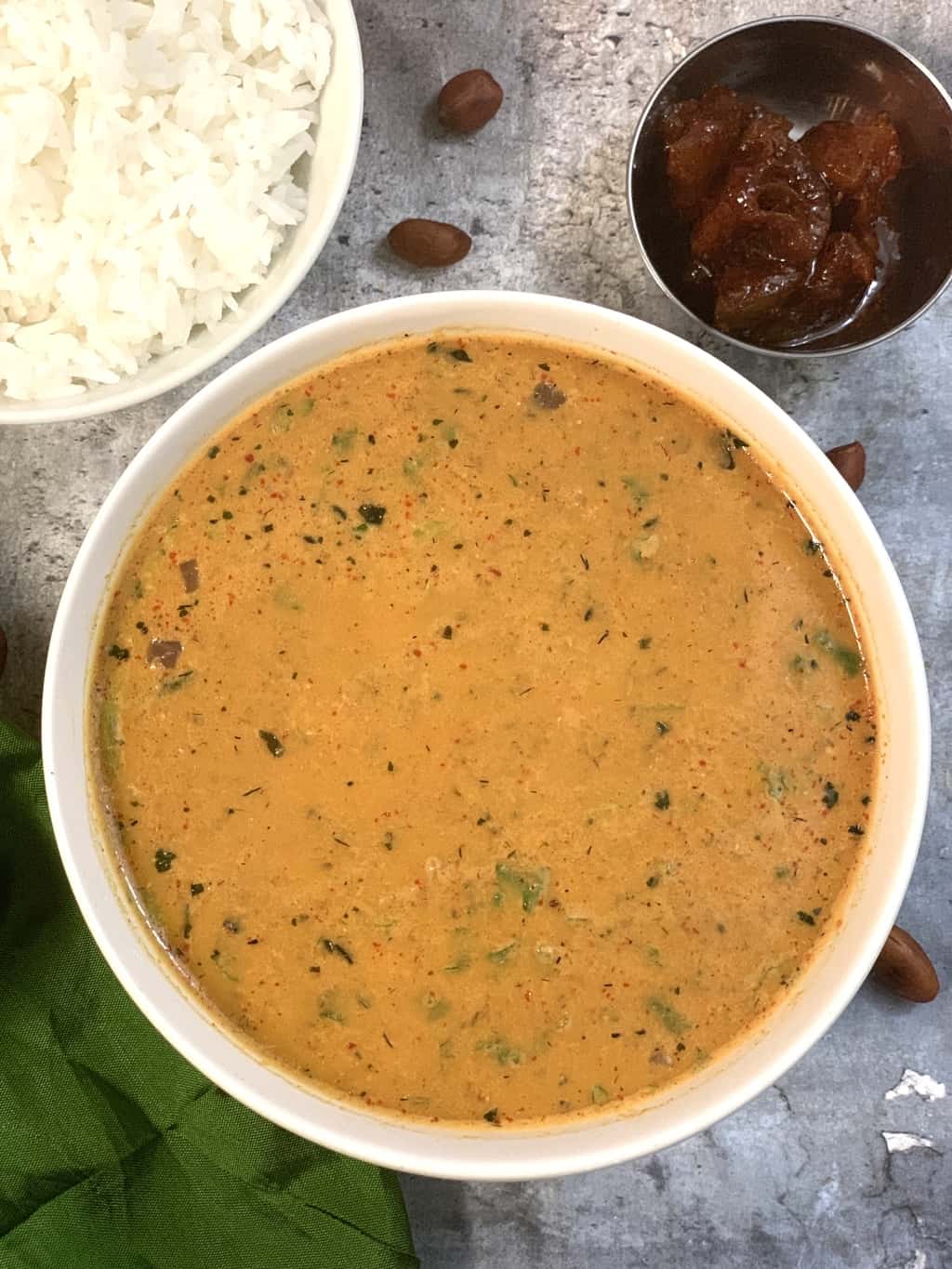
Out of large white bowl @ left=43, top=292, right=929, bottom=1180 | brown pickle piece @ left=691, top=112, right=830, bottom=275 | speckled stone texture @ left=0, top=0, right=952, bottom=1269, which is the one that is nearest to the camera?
large white bowl @ left=43, top=292, right=929, bottom=1180

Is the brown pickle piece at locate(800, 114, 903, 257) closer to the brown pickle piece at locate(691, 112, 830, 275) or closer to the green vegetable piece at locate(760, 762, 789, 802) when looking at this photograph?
the brown pickle piece at locate(691, 112, 830, 275)

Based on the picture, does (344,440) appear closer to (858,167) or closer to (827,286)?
(827,286)

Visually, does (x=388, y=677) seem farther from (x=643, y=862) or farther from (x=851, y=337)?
(x=851, y=337)

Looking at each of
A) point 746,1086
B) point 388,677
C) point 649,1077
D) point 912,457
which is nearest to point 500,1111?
point 649,1077

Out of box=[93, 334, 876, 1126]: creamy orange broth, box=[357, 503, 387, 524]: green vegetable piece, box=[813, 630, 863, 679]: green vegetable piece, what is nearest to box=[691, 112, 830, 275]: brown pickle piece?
box=[93, 334, 876, 1126]: creamy orange broth

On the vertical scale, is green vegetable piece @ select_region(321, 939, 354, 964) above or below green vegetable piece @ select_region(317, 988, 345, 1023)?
above

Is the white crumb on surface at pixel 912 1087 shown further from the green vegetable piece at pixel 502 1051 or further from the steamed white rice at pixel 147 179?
the steamed white rice at pixel 147 179
